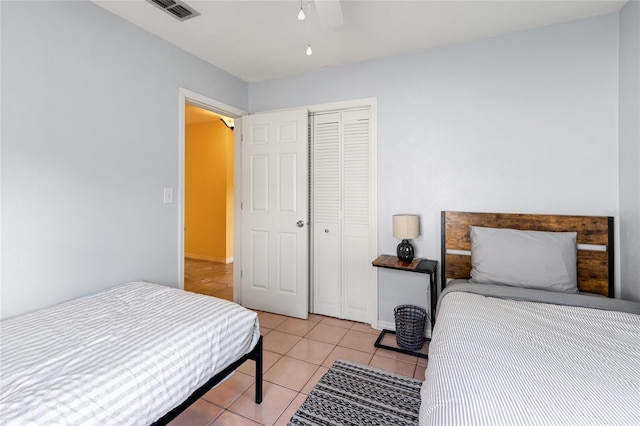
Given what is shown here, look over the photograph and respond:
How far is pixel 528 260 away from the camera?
6.71ft

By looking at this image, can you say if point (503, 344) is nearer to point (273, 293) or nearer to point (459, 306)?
point (459, 306)

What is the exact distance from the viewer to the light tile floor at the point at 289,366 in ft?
5.66

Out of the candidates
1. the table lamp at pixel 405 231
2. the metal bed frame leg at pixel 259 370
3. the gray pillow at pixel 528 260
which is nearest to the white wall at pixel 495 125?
the table lamp at pixel 405 231

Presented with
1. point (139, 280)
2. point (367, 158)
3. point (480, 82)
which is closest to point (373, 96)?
point (367, 158)

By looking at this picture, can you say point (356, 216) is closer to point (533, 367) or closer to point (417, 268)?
point (417, 268)

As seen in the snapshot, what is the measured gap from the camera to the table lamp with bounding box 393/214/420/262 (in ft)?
8.17

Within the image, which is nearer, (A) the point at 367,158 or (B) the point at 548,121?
(B) the point at 548,121

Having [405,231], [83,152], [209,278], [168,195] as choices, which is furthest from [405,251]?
[209,278]

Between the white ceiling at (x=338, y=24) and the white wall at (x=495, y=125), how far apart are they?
0.13 meters

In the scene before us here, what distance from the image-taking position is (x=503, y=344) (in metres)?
1.28

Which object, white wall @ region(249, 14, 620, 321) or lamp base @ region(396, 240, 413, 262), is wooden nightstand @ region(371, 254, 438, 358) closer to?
lamp base @ region(396, 240, 413, 262)

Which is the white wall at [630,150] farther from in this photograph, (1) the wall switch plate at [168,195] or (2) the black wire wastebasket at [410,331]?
(1) the wall switch plate at [168,195]

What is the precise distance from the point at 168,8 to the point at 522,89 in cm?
264

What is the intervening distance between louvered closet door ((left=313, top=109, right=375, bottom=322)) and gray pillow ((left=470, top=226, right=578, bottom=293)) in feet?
3.28
